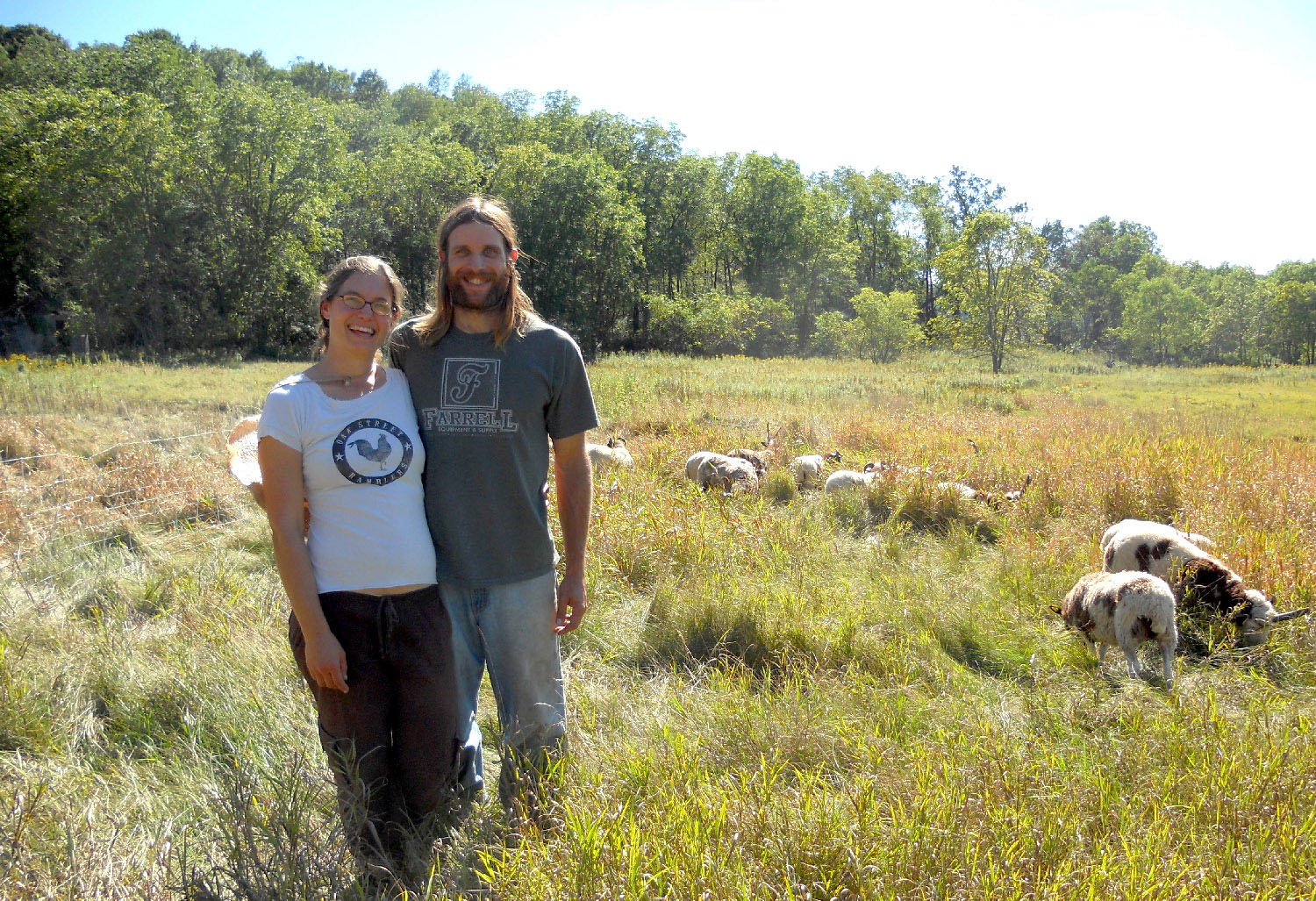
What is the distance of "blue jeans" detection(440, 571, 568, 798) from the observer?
2.58 metres

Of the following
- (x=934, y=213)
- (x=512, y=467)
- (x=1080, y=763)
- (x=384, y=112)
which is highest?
(x=384, y=112)

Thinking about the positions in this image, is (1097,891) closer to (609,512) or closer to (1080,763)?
(1080,763)

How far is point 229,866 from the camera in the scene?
2359mm

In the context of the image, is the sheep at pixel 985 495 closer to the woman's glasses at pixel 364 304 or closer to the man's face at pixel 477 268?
the man's face at pixel 477 268

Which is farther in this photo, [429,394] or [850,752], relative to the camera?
[850,752]

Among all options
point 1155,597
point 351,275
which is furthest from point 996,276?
point 351,275

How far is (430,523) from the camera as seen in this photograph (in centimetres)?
251

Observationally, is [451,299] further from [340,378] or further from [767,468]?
[767,468]

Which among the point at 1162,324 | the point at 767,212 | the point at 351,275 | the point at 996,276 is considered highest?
the point at 767,212

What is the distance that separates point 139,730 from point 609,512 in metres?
3.48

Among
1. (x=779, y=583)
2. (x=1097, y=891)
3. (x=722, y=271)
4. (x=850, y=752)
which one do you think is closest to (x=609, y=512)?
(x=779, y=583)

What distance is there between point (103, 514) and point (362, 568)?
232 inches

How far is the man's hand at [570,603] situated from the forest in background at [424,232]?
21.1 meters

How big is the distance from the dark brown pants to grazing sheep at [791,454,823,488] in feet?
21.3
